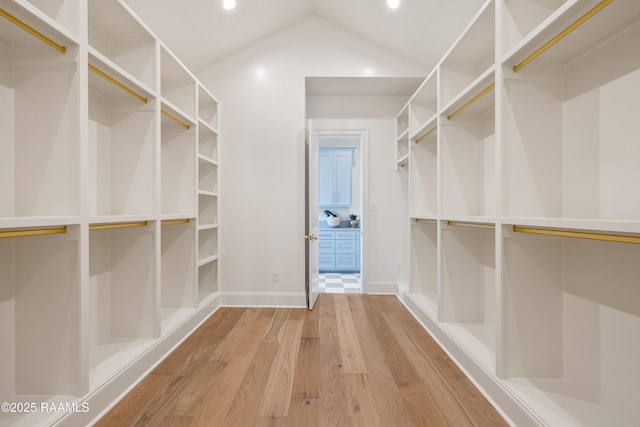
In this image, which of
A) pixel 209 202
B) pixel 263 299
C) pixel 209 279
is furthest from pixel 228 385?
pixel 209 202

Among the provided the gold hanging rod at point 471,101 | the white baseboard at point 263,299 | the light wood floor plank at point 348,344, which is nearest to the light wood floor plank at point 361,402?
the light wood floor plank at point 348,344

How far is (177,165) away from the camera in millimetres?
2848

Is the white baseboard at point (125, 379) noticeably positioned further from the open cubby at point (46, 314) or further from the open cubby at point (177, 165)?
the open cubby at point (177, 165)

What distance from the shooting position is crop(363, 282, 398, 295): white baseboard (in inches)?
157

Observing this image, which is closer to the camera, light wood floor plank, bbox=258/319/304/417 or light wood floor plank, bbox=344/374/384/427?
light wood floor plank, bbox=344/374/384/427

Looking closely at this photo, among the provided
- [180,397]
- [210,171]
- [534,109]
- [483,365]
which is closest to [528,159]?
[534,109]

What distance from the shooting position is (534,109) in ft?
5.36

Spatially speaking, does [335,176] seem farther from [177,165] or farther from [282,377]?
[282,377]

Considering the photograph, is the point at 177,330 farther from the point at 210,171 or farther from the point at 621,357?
the point at 621,357

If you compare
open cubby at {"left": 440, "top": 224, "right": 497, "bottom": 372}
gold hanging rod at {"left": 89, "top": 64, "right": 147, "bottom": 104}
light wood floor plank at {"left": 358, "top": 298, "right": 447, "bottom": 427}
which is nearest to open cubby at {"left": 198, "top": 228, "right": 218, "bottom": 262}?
gold hanging rod at {"left": 89, "top": 64, "right": 147, "bottom": 104}

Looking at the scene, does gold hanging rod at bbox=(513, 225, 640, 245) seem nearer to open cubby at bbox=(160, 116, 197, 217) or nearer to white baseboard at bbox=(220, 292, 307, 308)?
white baseboard at bbox=(220, 292, 307, 308)

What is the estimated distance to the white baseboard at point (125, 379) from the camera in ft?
4.80

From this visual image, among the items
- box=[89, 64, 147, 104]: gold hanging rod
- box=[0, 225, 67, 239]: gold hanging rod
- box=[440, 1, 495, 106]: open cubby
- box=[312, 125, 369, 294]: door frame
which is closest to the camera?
box=[0, 225, 67, 239]: gold hanging rod

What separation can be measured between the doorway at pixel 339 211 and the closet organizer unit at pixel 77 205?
135 inches
